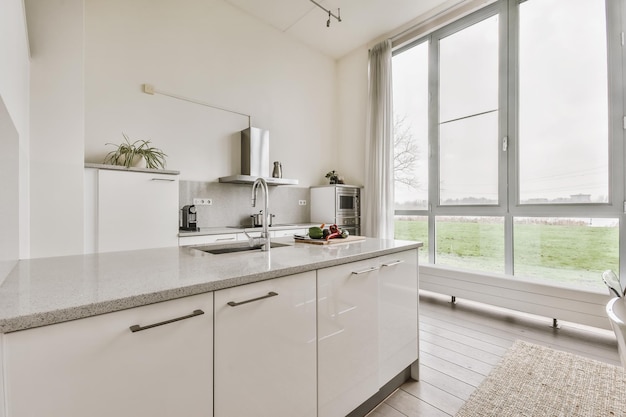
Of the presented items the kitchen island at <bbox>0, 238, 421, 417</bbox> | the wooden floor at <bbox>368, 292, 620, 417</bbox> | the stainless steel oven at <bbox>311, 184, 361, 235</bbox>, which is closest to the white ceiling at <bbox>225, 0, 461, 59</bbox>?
the stainless steel oven at <bbox>311, 184, 361, 235</bbox>

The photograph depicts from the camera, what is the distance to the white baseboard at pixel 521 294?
246cm

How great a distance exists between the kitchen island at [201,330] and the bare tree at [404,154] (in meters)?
2.72

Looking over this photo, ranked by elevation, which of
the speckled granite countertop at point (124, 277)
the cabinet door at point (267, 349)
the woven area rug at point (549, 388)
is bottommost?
the woven area rug at point (549, 388)

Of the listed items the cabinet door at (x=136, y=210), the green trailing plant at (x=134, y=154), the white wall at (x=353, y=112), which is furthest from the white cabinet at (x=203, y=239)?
the white wall at (x=353, y=112)

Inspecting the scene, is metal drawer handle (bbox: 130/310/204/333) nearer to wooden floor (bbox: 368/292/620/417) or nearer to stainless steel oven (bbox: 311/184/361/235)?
wooden floor (bbox: 368/292/620/417)

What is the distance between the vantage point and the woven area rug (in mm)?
1565

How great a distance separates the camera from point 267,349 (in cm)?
107

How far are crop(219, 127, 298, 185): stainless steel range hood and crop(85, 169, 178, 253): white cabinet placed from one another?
94cm

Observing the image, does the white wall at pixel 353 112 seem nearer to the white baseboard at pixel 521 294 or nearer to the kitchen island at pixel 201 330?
the white baseboard at pixel 521 294

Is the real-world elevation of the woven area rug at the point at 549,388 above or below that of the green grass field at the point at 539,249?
below

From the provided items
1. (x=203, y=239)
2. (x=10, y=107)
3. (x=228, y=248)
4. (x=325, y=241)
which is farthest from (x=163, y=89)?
(x=325, y=241)

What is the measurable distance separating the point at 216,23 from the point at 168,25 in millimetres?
592

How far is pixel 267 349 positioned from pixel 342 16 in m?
4.08

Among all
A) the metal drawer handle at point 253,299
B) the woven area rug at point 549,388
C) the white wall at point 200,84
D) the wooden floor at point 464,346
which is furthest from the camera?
the white wall at point 200,84
